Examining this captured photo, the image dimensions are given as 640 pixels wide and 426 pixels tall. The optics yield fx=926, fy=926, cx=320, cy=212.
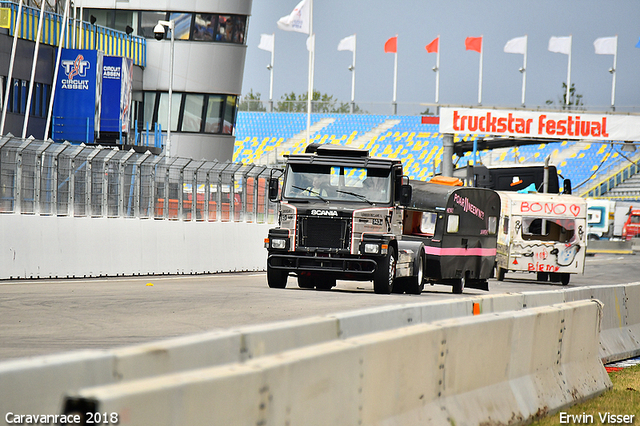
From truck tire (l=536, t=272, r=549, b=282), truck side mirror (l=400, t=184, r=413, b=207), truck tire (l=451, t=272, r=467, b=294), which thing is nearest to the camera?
truck side mirror (l=400, t=184, r=413, b=207)

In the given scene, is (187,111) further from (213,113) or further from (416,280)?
(416,280)

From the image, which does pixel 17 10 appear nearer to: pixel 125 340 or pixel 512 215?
pixel 512 215

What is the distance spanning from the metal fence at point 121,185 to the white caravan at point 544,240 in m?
7.66

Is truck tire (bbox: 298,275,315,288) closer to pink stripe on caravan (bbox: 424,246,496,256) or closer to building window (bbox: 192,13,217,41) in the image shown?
pink stripe on caravan (bbox: 424,246,496,256)

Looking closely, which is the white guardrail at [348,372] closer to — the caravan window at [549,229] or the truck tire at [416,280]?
the truck tire at [416,280]

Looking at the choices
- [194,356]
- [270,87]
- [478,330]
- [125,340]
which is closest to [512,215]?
[125,340]

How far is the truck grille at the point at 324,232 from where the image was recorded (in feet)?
59.4

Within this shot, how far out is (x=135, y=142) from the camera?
148 feet

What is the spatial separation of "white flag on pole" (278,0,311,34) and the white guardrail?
118 feet

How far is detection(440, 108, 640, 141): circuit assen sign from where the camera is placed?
142ft

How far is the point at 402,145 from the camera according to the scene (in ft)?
259

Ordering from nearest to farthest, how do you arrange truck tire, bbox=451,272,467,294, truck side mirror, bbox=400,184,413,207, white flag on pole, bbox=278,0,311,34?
truck side mirror, bbox=400,184,413,207 < truck tire, bbox=451,272,467,294 < white flag on pole, bbox=278,0,311,34

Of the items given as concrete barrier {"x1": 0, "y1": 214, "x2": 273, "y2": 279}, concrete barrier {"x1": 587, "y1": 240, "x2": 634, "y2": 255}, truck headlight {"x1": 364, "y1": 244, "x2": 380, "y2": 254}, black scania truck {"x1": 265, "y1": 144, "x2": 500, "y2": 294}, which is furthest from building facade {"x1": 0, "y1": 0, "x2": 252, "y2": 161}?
truck headlight {"x1": 364, "y1": 244, "x2": 380, "y2": 254}

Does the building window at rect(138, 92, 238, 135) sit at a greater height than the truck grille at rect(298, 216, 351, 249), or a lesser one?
greater
